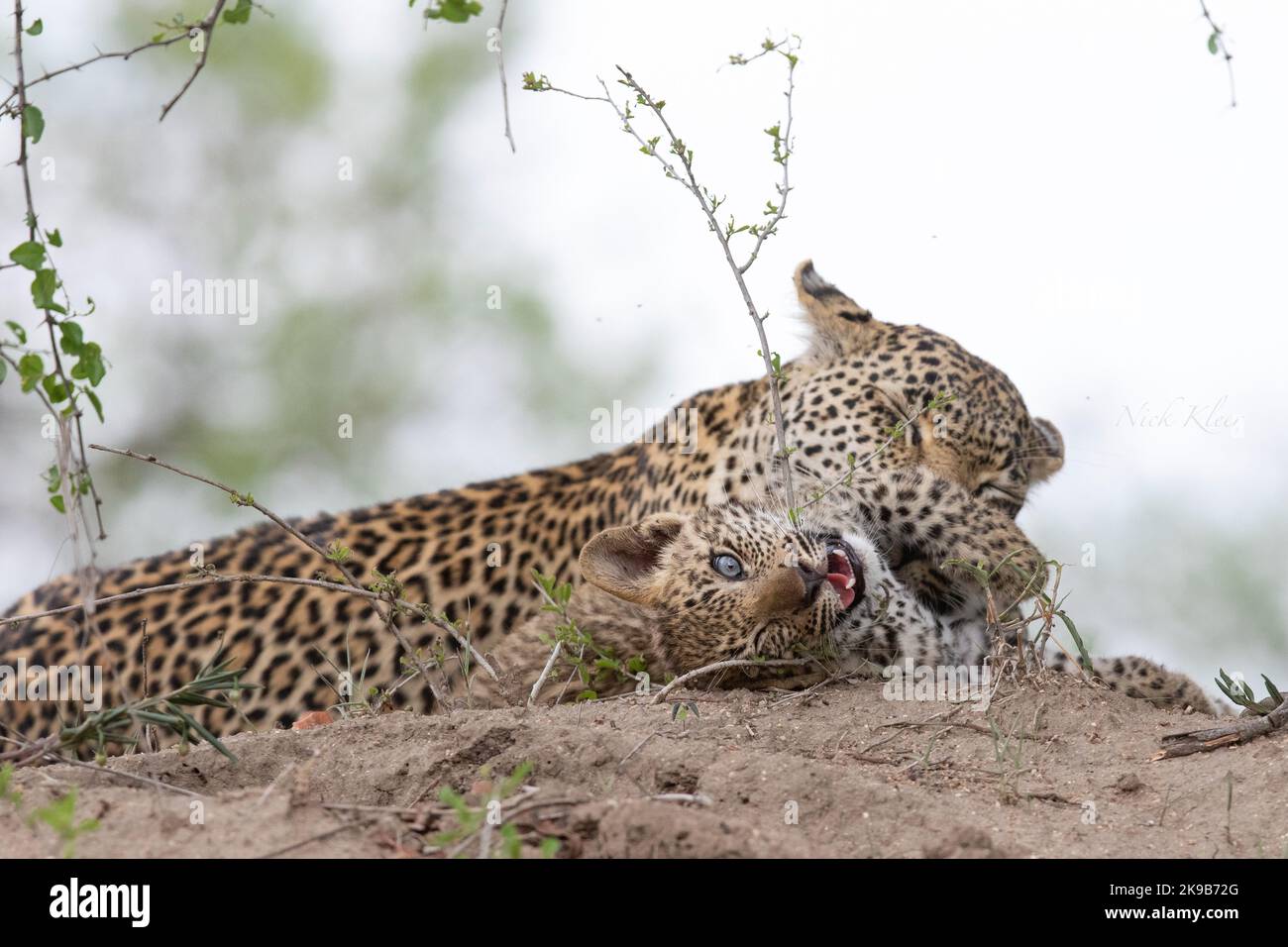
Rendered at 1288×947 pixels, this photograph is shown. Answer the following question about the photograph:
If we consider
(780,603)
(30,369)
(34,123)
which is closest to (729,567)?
(780,603)

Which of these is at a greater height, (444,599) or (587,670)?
(444,599)

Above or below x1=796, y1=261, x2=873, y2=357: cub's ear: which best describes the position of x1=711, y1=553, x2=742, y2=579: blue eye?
below

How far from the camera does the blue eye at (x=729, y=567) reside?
22.5 ft

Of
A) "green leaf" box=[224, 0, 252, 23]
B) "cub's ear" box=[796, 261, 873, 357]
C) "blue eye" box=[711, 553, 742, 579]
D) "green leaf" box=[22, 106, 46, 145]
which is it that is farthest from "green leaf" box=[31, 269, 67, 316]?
"cub's ear" box=[796, 261, 873, 357]

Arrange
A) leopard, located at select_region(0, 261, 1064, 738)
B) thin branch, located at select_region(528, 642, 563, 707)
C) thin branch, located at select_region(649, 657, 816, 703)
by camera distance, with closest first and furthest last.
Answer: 1. thin branch, located at select_region(649, 657, 816, 703)
2. thin branch, located at select_region(528, 642, 563, 707)
3. leopard, located at select_region(0, 261, 1064, 738)

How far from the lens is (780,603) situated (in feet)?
21.1

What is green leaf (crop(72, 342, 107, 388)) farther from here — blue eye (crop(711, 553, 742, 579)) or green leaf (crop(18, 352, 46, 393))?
blue eye (crop(711, 553, 742, 579))

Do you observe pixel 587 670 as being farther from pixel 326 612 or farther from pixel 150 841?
pixel 150 841

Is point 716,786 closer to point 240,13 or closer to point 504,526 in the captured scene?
point 240,13

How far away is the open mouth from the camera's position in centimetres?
675

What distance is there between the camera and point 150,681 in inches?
303

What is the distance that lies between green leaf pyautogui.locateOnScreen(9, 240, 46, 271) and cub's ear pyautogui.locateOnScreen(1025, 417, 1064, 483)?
5.36 m
